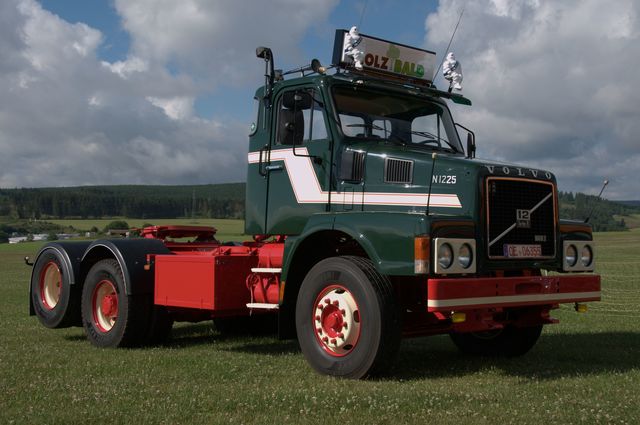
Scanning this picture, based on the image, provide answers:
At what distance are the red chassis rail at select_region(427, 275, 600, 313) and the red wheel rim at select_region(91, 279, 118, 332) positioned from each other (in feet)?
16.9

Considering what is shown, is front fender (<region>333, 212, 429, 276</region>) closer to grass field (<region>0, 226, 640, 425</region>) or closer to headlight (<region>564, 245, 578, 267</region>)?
grass field (<region>0, 226, 640, 425</region>)

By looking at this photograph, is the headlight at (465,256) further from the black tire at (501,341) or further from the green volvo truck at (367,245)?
the black tire at (501,341)

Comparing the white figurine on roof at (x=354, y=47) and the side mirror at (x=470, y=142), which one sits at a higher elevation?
the white figurine on roof at (x=354, y=47)

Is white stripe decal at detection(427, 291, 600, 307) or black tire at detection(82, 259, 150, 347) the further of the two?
black tire at detection(82, 259, 150, 347)

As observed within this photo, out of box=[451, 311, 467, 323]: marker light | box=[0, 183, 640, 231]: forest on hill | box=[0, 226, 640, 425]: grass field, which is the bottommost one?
box=[0, 226, 640, 425]: grass field

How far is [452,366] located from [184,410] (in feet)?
11.9

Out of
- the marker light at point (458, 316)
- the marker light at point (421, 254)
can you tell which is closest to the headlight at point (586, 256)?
the marker light at point (458, 316)

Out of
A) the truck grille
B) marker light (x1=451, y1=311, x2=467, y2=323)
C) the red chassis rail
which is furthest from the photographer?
the truck grille

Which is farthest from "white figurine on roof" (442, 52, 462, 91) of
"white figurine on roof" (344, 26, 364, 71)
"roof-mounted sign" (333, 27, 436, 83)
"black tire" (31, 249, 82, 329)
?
"black tire" (31, 249, 82, 329)

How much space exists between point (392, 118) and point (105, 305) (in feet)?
15.4

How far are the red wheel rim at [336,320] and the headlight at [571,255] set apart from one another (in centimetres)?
262

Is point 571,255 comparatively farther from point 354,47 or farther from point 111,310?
point 111,310

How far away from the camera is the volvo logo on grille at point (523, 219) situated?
7.83 metres

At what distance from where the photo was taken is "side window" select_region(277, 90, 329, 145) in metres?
Result: 8.65
